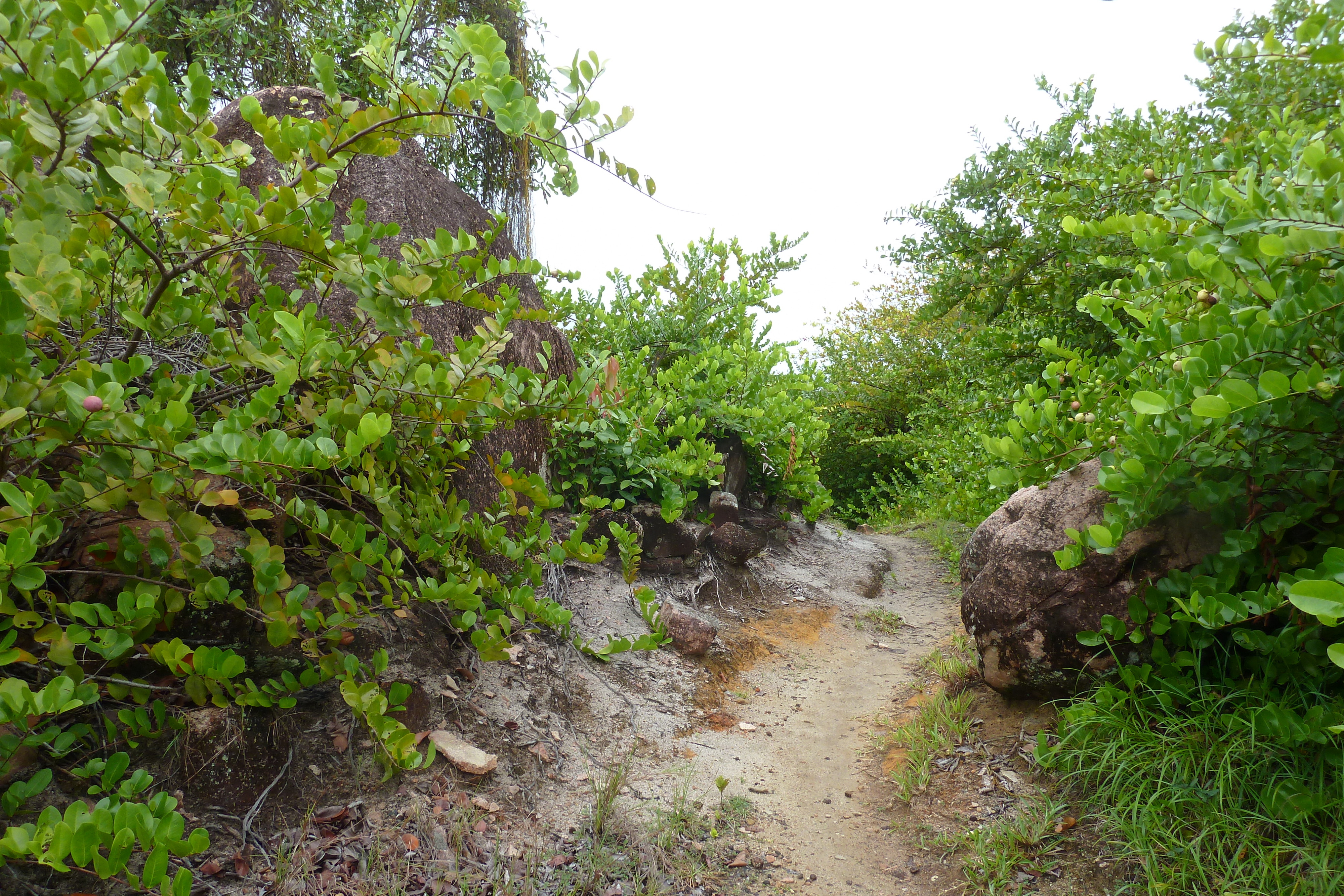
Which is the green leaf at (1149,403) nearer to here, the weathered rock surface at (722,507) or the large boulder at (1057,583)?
the large boulder at (1057,583)

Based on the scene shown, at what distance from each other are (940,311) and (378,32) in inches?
197

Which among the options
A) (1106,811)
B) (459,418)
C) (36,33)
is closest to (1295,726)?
(1106,811)

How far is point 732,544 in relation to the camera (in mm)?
5027

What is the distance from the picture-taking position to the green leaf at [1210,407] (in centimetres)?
147

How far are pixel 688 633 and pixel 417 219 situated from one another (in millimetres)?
2488

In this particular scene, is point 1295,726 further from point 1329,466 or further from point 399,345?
point 399,345

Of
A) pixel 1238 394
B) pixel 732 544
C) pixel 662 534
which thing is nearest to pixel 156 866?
pixel 1238 394

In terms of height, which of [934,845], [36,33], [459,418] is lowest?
[934,845]

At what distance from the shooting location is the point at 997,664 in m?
→ 2.79

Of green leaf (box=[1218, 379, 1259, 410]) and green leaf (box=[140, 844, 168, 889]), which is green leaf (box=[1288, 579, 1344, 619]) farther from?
green leaf (box=[140, 844, 168, 889])

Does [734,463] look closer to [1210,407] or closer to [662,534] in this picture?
[662,534]

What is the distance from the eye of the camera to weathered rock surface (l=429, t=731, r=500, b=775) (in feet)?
7.56

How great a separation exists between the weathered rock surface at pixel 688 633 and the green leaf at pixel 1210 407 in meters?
2.71

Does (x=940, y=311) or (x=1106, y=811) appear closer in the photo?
(x=1106, y=811)
